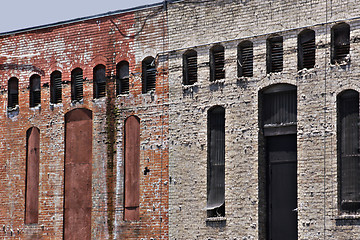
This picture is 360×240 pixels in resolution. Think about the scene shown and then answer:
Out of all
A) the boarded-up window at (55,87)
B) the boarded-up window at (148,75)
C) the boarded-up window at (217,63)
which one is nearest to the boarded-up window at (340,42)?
the boarded-up window at (217,63)

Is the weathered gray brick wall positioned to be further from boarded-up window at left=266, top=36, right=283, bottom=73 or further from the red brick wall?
the red brick wall

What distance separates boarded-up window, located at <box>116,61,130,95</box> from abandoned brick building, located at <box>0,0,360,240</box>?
1.7 inches

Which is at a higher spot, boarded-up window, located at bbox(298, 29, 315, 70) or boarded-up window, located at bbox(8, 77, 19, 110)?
boarded-up window, located at bbox(298, 29, 315, 70)

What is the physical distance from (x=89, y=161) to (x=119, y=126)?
1.53 metres

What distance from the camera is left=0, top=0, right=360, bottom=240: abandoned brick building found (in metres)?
20.7

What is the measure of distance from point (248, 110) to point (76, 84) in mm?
6432

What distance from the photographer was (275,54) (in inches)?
865

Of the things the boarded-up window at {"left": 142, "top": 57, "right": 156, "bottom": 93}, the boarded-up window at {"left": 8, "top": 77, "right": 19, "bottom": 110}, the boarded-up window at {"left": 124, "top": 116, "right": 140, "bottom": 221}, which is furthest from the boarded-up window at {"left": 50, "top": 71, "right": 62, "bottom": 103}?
the boarded-up window at {"left": 142, "top": 57, "right": 156, "bottom": 93}

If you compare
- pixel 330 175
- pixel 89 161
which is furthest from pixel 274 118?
pixel 89 161

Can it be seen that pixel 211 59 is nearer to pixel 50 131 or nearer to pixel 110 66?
pixel 110 66

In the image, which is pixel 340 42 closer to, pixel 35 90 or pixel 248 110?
pixel 248 110

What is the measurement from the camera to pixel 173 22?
23797 mm

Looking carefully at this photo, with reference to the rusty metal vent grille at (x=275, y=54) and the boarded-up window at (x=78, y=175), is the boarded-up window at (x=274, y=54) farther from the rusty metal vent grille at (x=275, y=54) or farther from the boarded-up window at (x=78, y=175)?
the boarded-up window at (x=78, y=175)

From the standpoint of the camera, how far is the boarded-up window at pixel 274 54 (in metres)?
21.9
